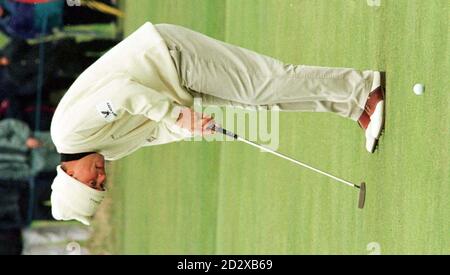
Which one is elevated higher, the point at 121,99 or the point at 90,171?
the point at 121,99

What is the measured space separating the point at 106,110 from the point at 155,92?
22cm

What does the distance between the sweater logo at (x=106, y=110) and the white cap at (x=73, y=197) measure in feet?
1.08

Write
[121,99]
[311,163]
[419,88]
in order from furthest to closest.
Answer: [311,163] < [419,88] < [121,99]

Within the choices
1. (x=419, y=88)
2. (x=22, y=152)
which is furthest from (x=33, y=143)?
(x=419, y=88)

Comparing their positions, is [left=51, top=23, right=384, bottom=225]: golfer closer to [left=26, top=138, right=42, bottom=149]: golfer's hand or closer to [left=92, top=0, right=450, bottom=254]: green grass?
[left=92, top=0, right=450, bottom=254]: green grass

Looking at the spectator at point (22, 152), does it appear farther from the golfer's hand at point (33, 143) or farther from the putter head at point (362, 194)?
the putter head at point (362, 194)

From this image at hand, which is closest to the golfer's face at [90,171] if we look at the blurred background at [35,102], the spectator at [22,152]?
the blurred background at [35,102]

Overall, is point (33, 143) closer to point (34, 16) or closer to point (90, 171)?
point (34, 16)

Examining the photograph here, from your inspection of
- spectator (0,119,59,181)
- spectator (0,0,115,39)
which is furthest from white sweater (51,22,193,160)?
spectator (0,0,115,39)

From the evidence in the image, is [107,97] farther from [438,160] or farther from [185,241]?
[185,241]

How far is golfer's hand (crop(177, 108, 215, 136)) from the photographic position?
321 centimetres

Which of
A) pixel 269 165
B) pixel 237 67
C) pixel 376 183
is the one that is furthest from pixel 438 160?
pixel 269 165

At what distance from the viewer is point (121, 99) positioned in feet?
10.3

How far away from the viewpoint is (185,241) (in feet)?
26.2
